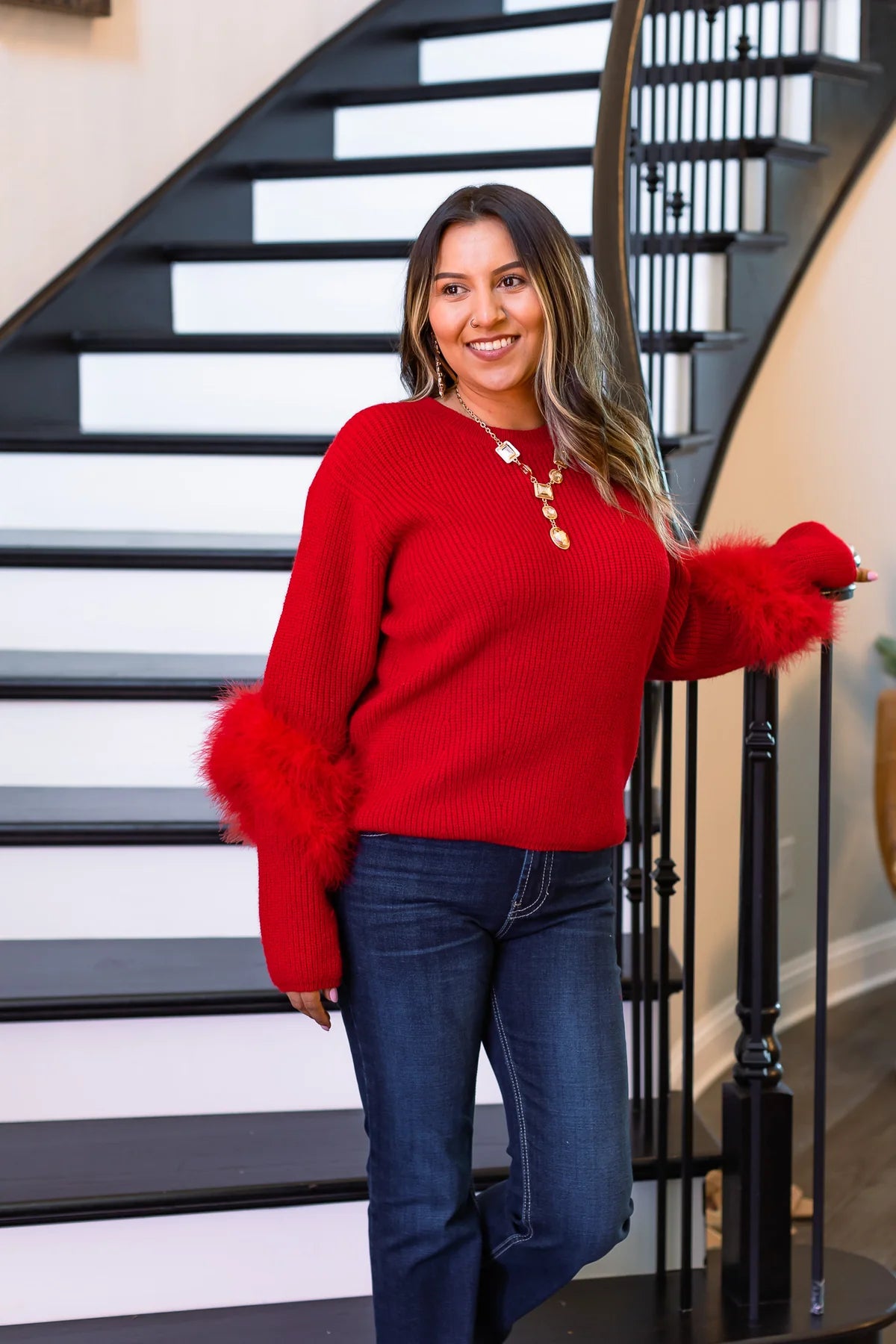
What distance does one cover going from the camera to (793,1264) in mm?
1863

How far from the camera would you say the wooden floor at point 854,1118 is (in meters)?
2.44

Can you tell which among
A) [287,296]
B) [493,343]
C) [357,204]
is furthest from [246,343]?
[493,343]

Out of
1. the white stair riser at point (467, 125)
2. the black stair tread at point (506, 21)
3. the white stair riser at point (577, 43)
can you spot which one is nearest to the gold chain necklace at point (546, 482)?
the white stair riser at point (467, 125)

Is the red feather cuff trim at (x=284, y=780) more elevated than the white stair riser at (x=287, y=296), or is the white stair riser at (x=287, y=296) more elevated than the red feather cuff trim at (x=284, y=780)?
the white stair riser at (x=287, y=296)

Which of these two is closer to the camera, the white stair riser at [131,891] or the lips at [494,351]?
the lips at [494,351]

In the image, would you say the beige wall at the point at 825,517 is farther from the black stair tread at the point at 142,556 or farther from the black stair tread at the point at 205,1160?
the black stair tread at the point at 205,1160

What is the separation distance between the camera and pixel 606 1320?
5.88 feet

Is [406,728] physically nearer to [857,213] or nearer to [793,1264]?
[793,1264]

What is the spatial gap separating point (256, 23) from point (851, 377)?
1805 millimetres

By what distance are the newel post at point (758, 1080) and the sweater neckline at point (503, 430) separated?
444 mm

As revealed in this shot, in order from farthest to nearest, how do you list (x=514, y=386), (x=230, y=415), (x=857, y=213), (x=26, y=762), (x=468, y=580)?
(x=857, y=213)
(x=230, y=415)
(x=26, y=762)
(x=514, y=386)
(x=468, y=580)

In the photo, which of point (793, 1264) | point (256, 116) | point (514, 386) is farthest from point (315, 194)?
point (793, 1264)

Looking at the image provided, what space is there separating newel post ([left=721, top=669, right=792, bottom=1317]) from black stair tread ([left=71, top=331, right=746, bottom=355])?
149 centimetres

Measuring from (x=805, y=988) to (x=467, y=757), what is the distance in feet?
8.38
